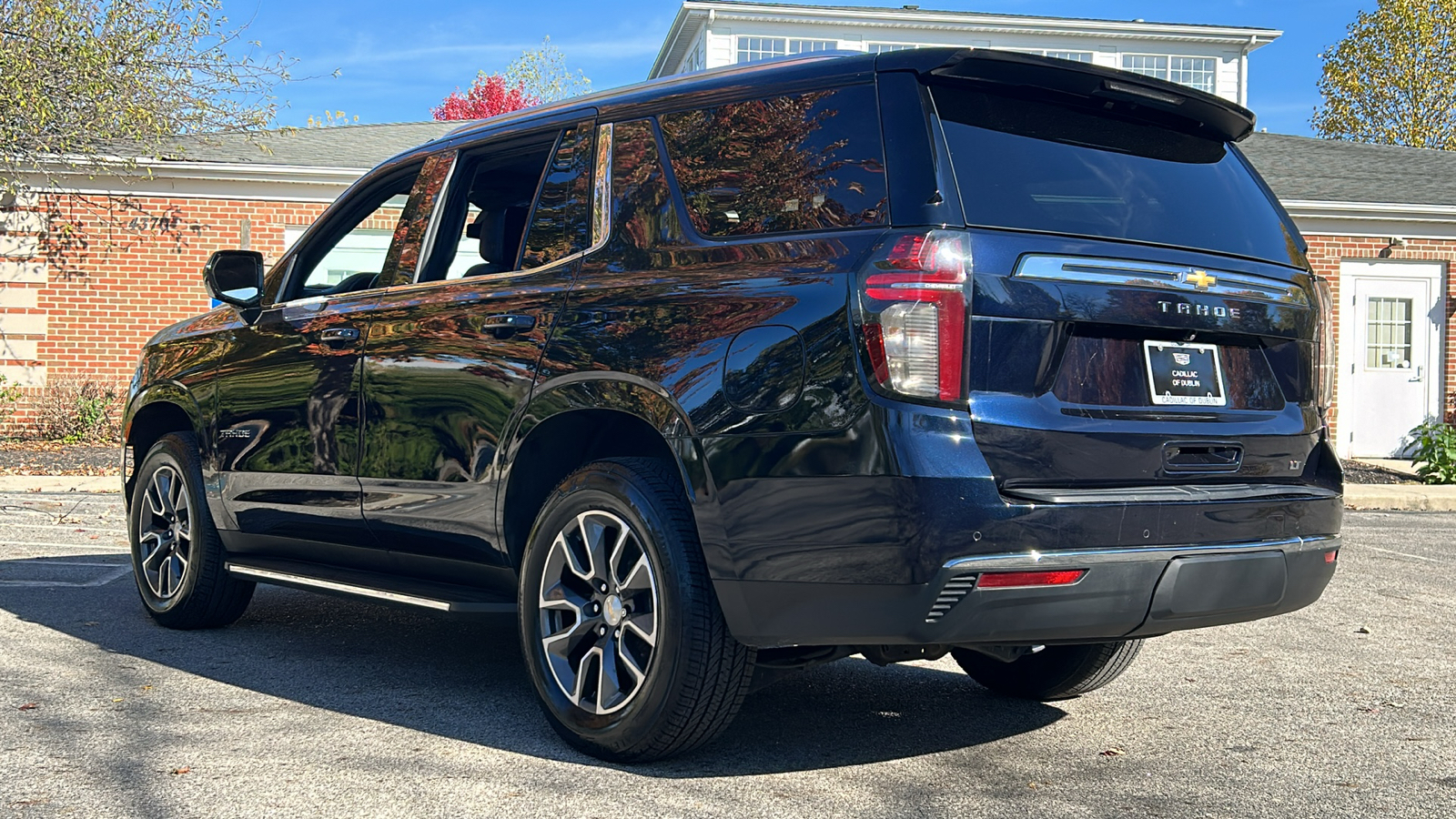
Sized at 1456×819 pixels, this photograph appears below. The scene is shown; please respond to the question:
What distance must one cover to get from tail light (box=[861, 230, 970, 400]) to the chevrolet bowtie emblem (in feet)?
2.42

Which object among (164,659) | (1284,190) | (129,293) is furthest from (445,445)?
(1284,190)

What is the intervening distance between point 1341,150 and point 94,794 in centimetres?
2341

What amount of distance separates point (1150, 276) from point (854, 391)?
0.92 m

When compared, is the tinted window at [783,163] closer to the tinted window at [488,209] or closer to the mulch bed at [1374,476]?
the tinted window at [488,209]

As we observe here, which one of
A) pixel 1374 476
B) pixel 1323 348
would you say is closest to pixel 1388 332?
pixel 1374 476

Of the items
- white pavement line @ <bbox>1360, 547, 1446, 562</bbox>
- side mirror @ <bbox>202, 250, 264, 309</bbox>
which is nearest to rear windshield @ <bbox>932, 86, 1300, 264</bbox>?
side mirror @ <bbox>202, 250, 264, 309</bbox>

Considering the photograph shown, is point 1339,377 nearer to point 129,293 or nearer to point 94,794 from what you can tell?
point 129,293

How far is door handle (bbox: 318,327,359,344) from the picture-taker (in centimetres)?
505

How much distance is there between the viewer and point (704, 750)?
413 cm

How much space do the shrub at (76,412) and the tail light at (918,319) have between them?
1540 centimetres

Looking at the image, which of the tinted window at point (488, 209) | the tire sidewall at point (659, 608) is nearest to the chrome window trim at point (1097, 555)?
the tire sidewall at point (659, 608)

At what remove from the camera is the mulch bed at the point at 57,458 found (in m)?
13.6

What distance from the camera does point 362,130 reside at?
847 inches

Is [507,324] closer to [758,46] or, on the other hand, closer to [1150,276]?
[1150,276]
